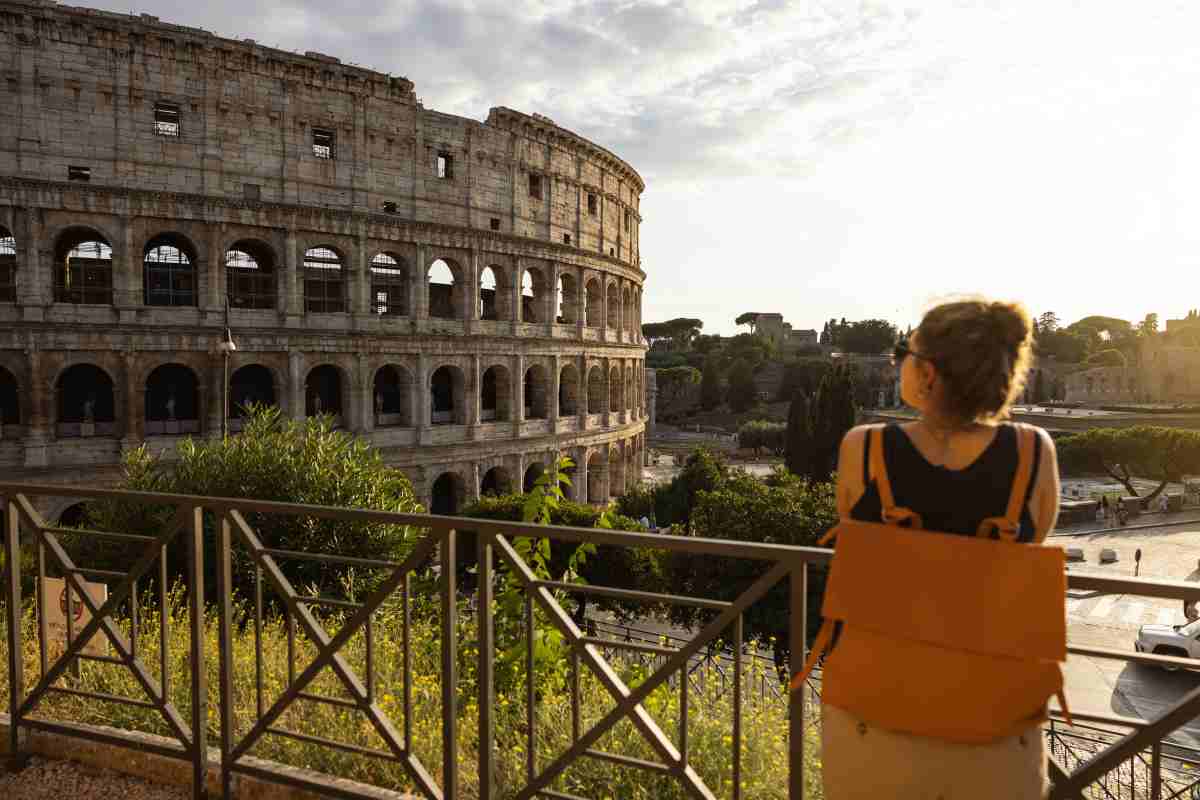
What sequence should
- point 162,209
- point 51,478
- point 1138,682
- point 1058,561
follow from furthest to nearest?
point 162,209, point 51,478, point 1138,682, point 1058,561

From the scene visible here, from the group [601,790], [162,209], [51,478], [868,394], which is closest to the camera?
[601,790]

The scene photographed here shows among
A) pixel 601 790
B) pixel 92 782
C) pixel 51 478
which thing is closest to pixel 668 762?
pixel 601 790

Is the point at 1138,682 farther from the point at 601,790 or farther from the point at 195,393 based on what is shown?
the point at 195,393

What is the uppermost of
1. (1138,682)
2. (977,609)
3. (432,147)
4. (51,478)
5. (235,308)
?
(432,147)

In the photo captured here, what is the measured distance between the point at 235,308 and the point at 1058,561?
82.3ft

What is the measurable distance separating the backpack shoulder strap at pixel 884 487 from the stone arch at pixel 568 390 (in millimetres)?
28608

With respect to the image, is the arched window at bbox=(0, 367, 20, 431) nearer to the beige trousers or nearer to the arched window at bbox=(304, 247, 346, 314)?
the arched window at bbox=(304, 247, 346, 314)

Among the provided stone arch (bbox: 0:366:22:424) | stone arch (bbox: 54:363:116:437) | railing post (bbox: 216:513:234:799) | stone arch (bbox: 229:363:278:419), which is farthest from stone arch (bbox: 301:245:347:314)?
railing post (bbox: 216:513:234:799)

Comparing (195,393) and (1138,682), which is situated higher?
(195,393)

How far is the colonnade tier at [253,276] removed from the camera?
69.0 feet

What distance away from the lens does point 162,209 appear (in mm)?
21969

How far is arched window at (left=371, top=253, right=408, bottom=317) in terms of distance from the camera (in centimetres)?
2872

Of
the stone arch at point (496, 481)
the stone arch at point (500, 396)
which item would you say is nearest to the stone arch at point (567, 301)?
the stone arch at point (500, 396)

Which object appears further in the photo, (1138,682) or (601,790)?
(1138,682)
